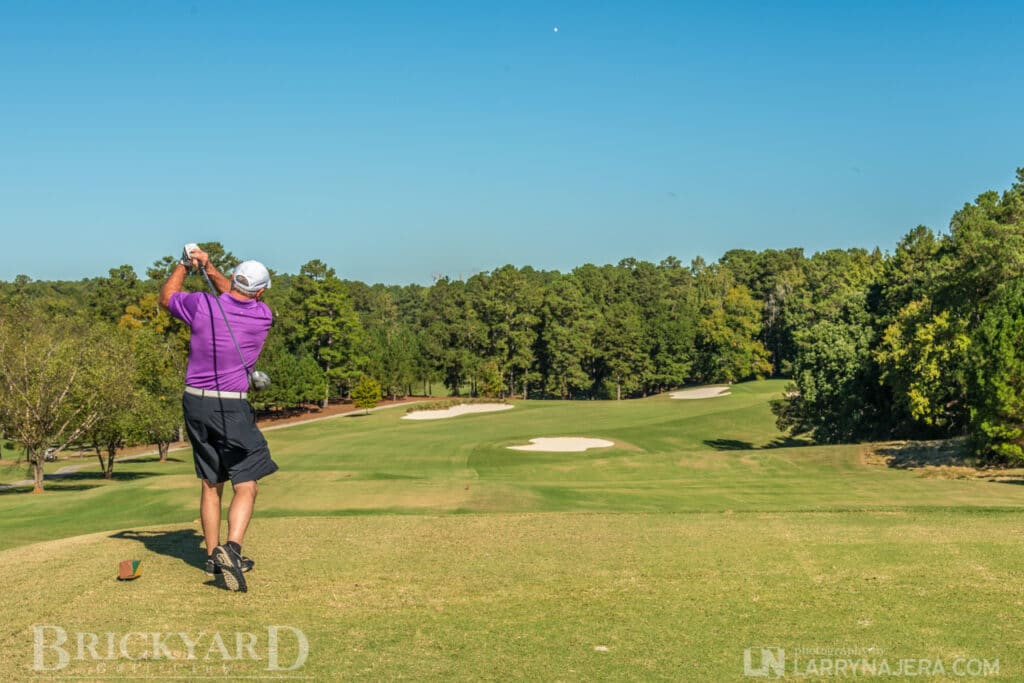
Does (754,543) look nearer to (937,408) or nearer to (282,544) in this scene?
(282,544)

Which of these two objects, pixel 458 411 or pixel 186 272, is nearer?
pixel 186 272

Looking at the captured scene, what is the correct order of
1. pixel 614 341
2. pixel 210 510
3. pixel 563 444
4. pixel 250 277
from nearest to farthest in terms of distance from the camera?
pixel 250 277
pixel 210 510
pixel 563 444
pixel 614 341

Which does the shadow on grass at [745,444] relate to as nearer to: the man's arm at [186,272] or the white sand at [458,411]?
the white sand at [458,411]

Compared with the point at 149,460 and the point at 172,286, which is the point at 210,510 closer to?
the point at 172,286

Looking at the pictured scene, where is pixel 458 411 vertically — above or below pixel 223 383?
below

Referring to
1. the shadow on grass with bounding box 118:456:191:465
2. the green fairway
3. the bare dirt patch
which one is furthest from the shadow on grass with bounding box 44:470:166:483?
the bare dirt patch

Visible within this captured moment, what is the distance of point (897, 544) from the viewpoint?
31.5 feet

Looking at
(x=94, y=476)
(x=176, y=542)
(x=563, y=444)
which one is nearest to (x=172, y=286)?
(x=176, y=542)

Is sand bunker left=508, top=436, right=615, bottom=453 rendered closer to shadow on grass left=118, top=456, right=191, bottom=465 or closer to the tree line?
the tree line

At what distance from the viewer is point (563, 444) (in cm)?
5038

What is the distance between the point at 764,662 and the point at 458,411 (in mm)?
71454

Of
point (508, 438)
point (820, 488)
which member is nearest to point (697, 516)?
point (820, 488)

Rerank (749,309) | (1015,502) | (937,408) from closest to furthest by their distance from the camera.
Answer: (1015,502) < (937,408) < (749,309)

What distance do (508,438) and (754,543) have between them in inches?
1805
